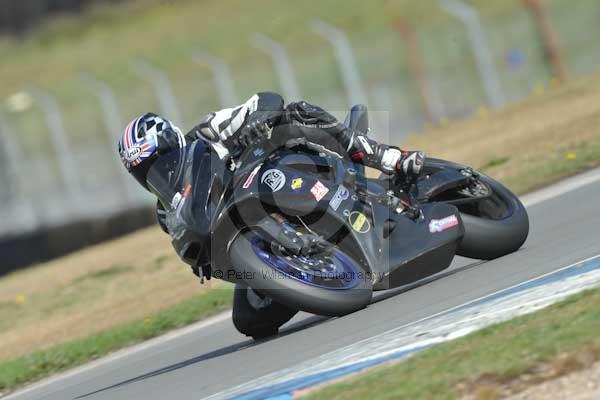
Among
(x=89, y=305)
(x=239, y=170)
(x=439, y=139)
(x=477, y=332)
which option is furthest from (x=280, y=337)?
(x=439, y=139)

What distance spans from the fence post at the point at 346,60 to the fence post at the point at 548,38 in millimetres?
3269

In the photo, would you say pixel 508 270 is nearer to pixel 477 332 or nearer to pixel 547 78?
pixel 477 332

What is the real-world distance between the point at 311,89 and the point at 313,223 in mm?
13506

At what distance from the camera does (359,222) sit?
24.4 ft

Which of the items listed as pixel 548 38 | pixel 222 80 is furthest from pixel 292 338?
pixel 548 38

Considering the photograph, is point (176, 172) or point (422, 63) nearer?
point (176, 172)

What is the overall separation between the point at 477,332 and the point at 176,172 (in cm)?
244

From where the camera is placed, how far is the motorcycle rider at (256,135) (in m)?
7.43

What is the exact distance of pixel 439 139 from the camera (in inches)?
734

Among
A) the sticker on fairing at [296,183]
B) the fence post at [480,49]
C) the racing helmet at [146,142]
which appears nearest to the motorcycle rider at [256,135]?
the racing helmet at [146,142]

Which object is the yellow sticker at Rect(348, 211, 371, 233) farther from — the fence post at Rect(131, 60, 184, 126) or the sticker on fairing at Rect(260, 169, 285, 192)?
the fence post at Rect(131, 60, 184, 126)

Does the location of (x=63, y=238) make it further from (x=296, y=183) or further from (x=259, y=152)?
(x=296, y=183)

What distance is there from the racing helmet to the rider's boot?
1.17 meters

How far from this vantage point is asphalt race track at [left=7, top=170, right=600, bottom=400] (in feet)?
22.7
